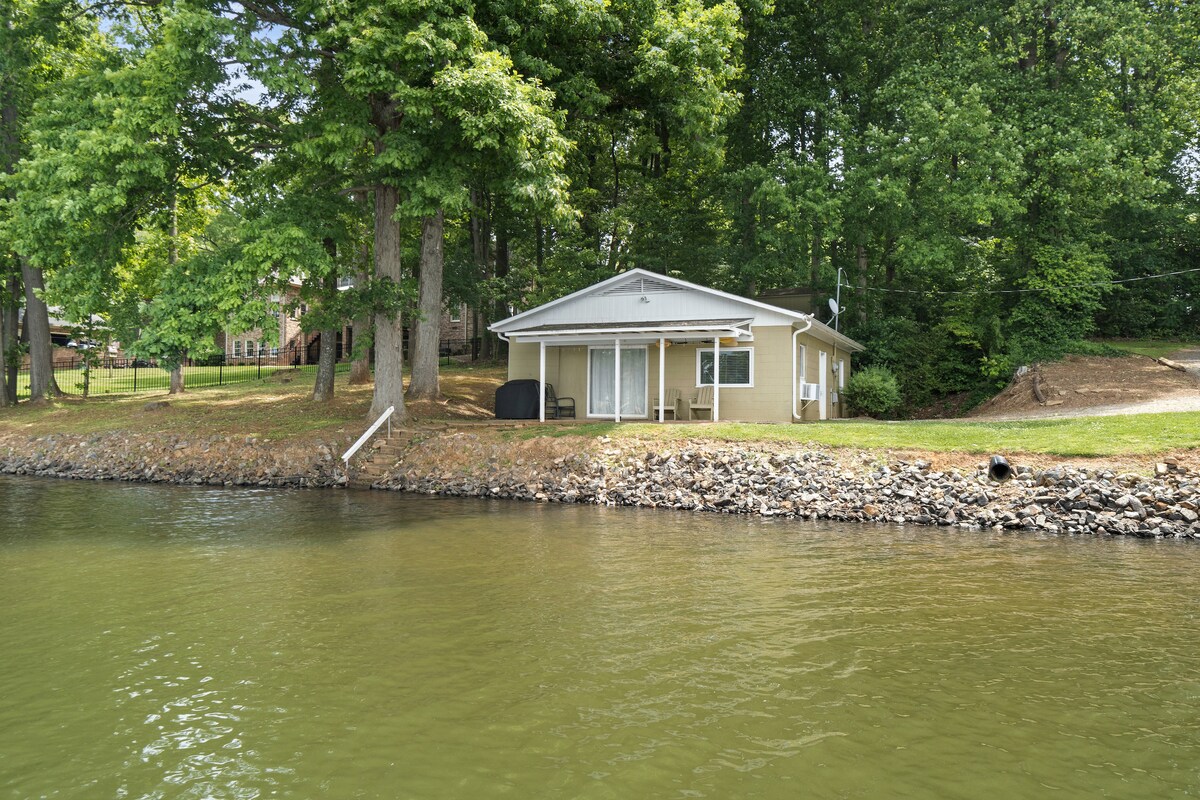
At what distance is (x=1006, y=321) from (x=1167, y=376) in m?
5.58

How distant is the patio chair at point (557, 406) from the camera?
21.8 m

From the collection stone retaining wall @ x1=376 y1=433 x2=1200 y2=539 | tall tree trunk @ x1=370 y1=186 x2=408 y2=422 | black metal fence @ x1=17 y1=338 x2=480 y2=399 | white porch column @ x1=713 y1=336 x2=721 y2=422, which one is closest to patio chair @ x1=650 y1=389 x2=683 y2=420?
white porch column @ x1=713 y1=336 x2=721 y2=422

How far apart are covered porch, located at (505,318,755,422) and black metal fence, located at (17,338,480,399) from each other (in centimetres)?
1278

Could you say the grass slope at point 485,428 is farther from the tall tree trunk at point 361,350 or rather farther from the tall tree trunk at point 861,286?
the tall tree trunk at point 861,286

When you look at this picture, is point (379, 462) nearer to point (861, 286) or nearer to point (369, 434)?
point (369, 434)

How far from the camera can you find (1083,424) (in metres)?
15.5

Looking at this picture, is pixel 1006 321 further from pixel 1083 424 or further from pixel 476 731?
pixel 476 731

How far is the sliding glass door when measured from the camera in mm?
21594

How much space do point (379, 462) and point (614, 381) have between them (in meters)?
7.19

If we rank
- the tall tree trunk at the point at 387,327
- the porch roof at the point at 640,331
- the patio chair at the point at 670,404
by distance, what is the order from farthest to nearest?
1. the patio chair at the point at 670,404
2. the porch roof at the point at 640,331
3. the tall tree trunk at the point at 387,327

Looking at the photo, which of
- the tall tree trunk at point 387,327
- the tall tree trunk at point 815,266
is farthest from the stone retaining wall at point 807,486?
the tall tree trunk at point 815,266

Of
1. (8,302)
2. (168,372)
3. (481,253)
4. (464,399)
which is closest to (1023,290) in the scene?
(464,399)

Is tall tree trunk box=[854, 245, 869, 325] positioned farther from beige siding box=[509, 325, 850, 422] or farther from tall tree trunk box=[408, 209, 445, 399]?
tall tree trunk box=[408, 209, 445, 399]

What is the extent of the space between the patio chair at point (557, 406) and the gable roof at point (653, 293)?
1913 millimetres
